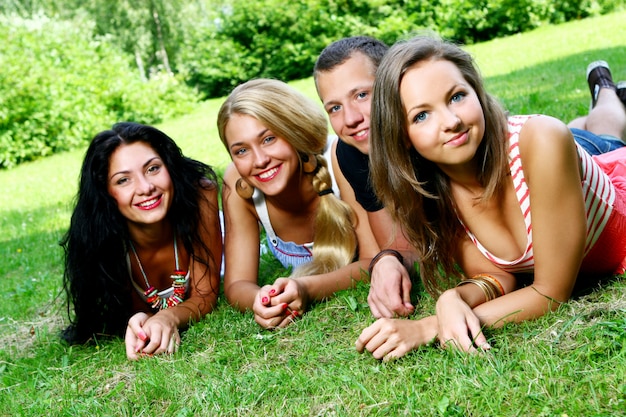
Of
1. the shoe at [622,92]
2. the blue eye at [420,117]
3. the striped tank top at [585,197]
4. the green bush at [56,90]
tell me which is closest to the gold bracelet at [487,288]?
the striped tank top at [585,197]

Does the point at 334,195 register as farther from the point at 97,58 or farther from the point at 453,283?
the point at 97,58

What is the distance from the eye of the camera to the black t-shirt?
12.3 ft

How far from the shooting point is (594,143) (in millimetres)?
4109

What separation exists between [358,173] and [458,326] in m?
1.34

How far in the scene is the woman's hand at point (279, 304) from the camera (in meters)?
3.38

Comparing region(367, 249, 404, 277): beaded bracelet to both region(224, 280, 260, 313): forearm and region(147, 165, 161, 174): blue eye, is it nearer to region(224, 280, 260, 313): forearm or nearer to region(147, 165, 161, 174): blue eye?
region(224, 280, 260, 313): forearm

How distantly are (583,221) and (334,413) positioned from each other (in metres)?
1.26

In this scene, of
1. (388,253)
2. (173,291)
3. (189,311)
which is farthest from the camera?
(173,291)

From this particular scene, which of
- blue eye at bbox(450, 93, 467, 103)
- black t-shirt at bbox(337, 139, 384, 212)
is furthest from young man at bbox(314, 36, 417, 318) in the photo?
blue eye at bbox(450, 93, 467, 103)

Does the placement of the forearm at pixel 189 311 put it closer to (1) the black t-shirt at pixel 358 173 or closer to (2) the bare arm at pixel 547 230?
(1) the black t-shirt at pixel 358 173

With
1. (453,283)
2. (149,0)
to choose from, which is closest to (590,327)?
(453,283)

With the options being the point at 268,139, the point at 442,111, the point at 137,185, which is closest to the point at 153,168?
the point at 137,185

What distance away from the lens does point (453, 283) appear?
11.3 ft

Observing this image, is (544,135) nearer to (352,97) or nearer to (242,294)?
(352,97)
